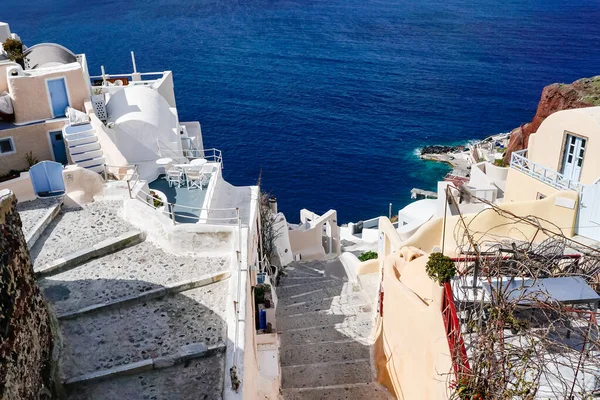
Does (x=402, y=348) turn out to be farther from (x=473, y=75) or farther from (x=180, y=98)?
(x=473, y=75)

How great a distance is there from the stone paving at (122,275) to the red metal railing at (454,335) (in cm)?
554

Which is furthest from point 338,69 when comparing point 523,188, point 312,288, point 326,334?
point 326,334

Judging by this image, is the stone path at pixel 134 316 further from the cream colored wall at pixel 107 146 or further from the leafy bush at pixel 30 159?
the leafy bush at pixel 30 159

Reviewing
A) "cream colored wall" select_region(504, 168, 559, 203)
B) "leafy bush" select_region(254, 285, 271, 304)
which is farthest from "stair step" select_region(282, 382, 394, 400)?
"cream colored wall" select_region(504, 168, 559, 203)

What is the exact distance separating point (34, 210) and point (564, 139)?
19651 mm

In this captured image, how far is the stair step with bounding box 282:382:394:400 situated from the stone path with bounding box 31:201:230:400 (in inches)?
185

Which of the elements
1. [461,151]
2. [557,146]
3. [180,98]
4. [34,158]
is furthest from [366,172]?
[34,158]

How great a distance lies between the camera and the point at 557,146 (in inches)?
907

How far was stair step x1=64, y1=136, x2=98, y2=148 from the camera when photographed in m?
21.0

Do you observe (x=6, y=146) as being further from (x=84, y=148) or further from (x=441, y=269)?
(x=441, y=269)

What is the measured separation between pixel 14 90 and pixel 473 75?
8073 cm

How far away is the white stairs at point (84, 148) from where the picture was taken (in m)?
21.0

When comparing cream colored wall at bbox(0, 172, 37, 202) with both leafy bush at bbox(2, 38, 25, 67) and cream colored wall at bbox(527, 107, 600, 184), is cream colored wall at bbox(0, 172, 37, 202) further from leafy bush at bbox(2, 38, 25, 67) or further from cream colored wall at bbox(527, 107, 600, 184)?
cream colored wall at bbox(527, 107, 600, 184)

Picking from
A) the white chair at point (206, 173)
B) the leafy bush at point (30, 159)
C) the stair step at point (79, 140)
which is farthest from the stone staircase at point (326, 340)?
the leafy bush at point (30, 159)
